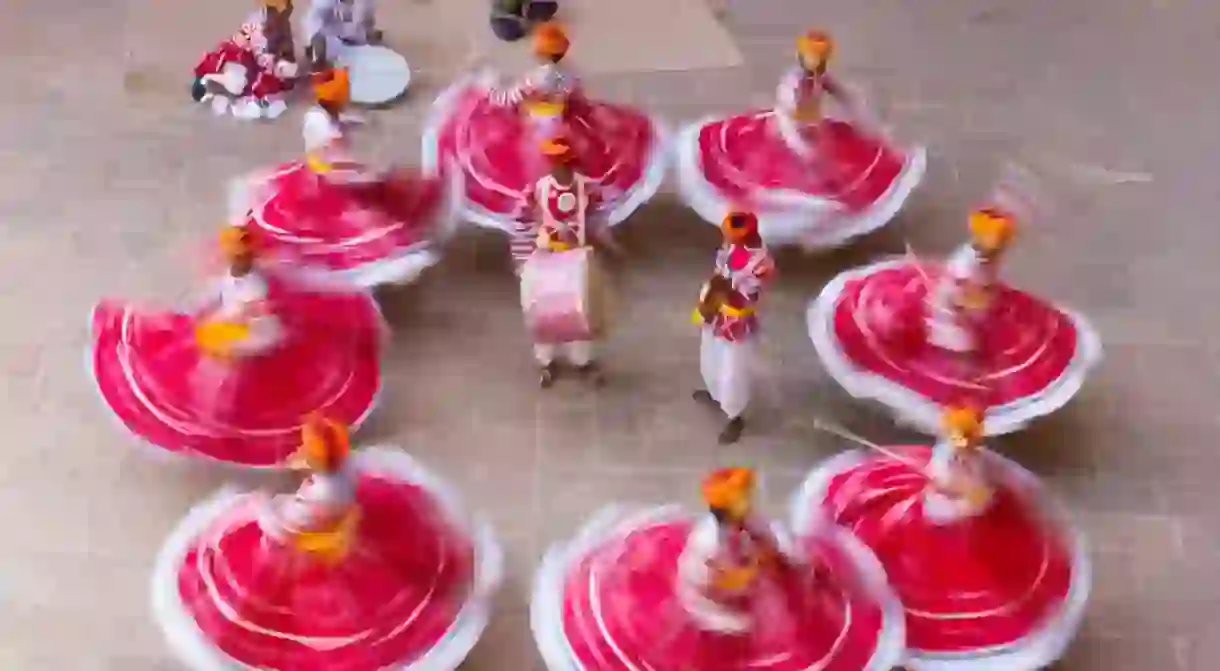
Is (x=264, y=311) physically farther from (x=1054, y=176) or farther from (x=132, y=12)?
(x=1054, y=176)

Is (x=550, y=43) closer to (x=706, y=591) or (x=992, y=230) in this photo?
(x=992, y=230)

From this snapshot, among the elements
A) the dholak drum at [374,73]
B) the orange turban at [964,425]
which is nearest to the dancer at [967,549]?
the orange turban at [964,425]

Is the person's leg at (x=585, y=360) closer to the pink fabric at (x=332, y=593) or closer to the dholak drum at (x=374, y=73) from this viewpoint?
the pink fabric at (x=332, y=593)

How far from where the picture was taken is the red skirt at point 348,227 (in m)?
1.81

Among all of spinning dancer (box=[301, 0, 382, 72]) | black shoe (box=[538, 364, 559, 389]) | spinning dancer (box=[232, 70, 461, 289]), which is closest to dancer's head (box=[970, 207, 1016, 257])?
black shoe (box=[538, 364, 559, 389])

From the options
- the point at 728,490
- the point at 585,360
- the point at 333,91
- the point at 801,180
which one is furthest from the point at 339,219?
the point at 728,490

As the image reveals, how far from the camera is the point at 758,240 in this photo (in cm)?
161

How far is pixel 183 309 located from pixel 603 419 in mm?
545

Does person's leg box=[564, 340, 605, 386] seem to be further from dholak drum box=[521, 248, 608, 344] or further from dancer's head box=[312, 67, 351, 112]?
dancer's head box=[312, 67, 351, 112]

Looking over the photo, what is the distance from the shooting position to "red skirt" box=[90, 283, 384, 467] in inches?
63.7

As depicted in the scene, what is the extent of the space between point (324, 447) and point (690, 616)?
0.41 m

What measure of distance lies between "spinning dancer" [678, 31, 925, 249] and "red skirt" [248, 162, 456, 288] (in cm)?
37

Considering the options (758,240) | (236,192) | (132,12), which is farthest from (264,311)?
(132,12)

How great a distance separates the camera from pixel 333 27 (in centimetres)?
222
